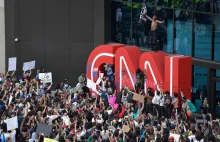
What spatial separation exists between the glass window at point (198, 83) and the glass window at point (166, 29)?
2075mm

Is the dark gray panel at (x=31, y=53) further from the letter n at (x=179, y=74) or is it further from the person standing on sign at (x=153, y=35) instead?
the letter n at (x=179, y=74)

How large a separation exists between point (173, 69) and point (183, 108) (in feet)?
7.08

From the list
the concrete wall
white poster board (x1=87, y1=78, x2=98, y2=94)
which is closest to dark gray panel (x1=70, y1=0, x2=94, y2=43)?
the concrete wall

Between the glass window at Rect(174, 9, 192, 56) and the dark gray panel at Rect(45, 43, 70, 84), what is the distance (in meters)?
7.17

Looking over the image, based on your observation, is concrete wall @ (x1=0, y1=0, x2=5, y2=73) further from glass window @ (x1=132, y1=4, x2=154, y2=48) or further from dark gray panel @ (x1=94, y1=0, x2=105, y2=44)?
glass window @ (x1=132, y1=4, x2=154, y2=48)

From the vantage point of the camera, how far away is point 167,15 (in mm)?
32031

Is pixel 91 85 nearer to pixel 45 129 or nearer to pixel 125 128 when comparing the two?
pixel 45 129

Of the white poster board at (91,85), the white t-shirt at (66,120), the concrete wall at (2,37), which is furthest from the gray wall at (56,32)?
the white t-shirt at (66,120)

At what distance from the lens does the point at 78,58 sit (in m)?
36.1

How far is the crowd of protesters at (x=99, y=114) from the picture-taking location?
21897 millimetres

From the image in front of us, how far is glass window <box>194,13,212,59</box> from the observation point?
29969 mm

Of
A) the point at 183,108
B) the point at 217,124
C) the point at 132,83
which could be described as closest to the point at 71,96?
the point at 132,83

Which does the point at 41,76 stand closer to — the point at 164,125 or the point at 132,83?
the point at 132,83

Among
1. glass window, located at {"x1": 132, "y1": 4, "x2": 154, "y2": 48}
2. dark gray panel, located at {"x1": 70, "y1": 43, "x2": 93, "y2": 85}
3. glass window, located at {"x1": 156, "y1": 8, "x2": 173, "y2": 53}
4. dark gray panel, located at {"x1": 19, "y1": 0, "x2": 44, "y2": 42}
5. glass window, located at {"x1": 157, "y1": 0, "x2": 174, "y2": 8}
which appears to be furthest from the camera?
dark gray panel, located at {"x1": 19, "y1": 0, "x2": 44, "y2": 42}
